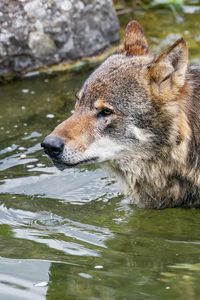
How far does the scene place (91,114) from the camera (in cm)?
825

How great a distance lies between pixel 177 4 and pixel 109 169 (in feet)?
23.8

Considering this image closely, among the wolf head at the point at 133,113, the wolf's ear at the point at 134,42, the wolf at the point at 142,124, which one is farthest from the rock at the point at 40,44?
the wolf head at the point at 133,113

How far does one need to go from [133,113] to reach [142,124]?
14cm

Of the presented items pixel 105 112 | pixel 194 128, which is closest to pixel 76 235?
pixel 105 112

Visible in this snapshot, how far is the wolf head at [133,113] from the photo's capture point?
810cm

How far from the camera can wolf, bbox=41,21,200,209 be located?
8086 millimetres

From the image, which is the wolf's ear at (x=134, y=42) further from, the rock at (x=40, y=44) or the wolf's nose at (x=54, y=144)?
the rock at (x=40, y=44)

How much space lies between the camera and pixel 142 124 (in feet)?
26.7

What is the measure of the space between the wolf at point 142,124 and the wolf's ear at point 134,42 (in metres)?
0.43

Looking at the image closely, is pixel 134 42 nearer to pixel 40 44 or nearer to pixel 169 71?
pixel 169 71

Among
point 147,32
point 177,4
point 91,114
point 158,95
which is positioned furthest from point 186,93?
point 177,4

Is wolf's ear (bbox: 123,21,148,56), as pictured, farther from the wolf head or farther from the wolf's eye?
the wolf's eye

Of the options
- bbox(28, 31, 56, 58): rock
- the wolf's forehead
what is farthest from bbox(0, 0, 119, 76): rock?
the wolf's forehead

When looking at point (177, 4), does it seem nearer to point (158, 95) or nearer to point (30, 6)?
point (30, 6)
